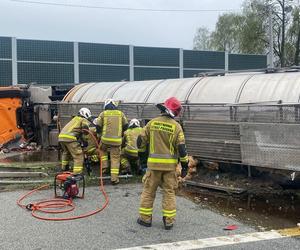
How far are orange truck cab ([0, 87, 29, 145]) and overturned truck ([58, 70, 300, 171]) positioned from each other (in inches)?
192

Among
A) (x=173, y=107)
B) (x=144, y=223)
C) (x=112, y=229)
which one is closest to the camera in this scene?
(x=112, y=229)

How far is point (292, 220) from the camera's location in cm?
725

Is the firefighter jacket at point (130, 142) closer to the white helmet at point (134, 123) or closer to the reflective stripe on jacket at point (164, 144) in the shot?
the white helmet at point (134, 123)

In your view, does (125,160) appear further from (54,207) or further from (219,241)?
(219,241)

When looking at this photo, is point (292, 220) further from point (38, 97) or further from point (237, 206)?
point (38, 97)

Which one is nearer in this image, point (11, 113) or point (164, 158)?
point (164, 158)

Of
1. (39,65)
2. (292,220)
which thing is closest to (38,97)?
(292,220)

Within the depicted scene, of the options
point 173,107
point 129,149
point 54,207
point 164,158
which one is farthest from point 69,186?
point 129,149

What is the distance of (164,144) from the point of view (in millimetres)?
6953

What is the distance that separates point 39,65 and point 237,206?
27412mm

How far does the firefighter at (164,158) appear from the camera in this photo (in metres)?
6.88

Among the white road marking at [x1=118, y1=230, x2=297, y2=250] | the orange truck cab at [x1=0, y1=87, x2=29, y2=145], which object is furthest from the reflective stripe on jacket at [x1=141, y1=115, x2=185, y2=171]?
the orange truck cab at [x1=0, y1=87, x2=29, y2=145]

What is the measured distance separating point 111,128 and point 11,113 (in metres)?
6.67

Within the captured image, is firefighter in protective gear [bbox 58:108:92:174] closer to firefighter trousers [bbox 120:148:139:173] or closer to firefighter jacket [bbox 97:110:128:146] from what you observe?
firefighter jacket [bbox 97:110:128:146]
